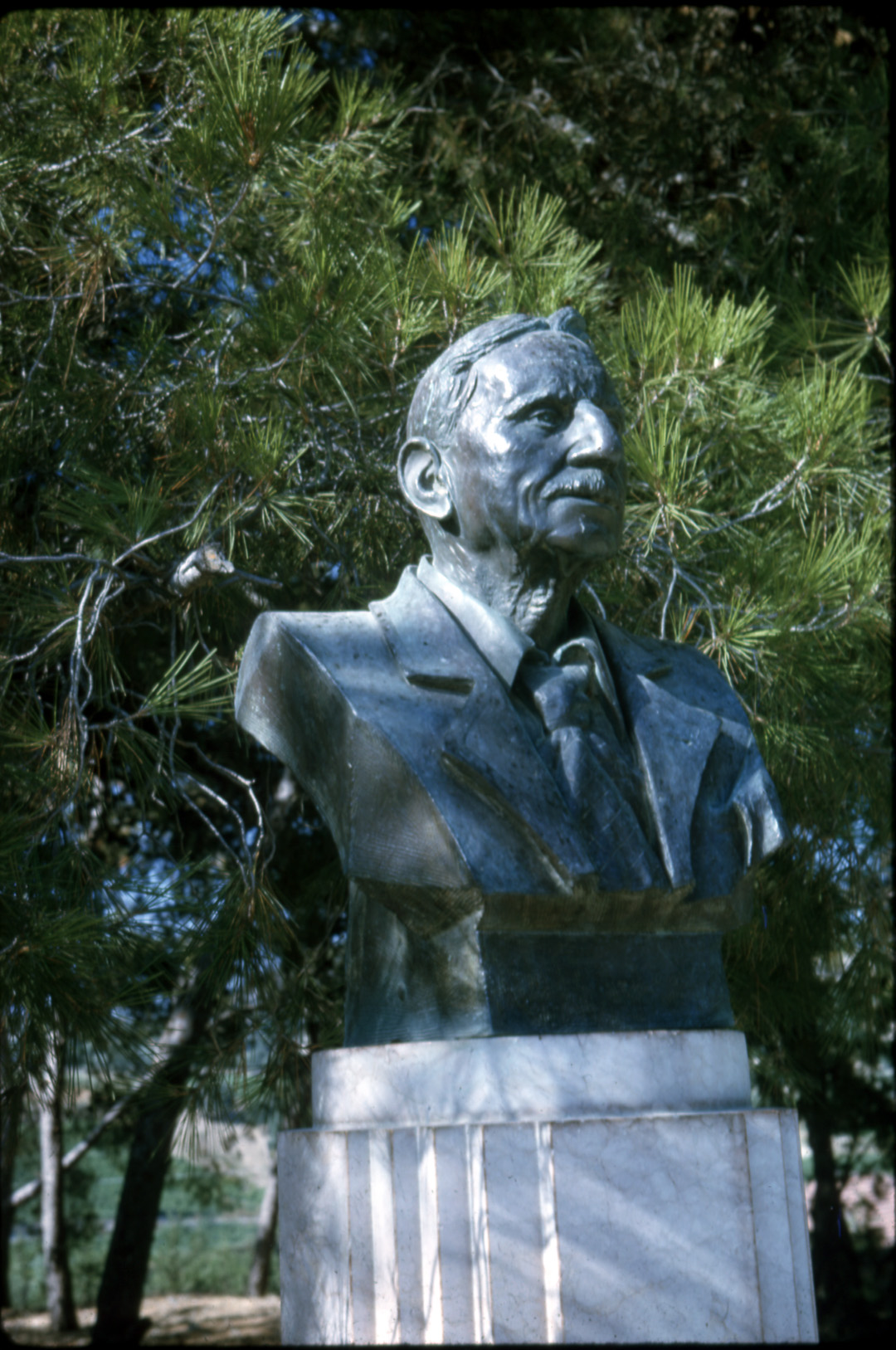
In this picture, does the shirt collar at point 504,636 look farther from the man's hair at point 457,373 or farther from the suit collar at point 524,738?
the man's hair at point 457,373

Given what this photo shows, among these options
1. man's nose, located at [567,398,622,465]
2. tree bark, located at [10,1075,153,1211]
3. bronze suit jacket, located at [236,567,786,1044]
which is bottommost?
tree bark, located at [10,1075,153,1211]

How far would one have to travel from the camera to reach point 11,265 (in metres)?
2.90

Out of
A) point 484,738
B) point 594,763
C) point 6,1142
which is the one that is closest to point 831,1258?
point 6,1142

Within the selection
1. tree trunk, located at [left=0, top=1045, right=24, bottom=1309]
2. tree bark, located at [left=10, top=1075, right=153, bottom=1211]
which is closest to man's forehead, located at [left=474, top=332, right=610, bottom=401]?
tree trunk, located at [left=0, top=1045, right=24, bottom=1309]

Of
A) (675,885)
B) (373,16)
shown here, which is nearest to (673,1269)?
(675,885)

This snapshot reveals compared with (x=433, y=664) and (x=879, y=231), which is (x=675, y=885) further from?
(x=879, y=231)

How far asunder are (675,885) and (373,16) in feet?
9.39

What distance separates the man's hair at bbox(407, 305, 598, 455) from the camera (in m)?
1.95

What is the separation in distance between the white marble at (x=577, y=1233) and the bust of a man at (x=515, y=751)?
15cm

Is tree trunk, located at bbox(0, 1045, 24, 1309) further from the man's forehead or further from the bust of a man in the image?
the man's forehead

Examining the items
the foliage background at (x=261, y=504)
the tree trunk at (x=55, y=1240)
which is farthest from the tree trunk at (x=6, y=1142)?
the tree trunk at (x=55, y=1240)

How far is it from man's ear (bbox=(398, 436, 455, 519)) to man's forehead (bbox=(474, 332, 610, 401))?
12 cm

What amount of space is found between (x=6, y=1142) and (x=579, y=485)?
1740mm

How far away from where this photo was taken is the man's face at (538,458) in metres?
1.87
